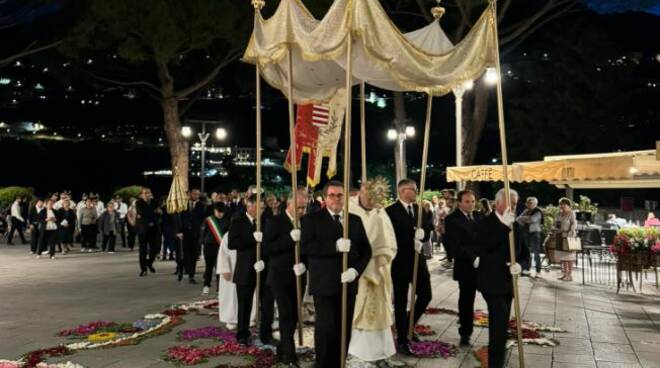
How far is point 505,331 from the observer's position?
20.0ft

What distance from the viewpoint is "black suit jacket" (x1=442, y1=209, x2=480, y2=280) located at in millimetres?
7411

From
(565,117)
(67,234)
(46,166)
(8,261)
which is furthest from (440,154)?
(8,261)

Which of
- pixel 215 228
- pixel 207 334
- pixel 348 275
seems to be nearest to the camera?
pixel 348 275

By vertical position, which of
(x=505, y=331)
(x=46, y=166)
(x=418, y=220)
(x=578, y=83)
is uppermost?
(x=578, y=83)

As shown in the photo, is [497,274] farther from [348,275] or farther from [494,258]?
[348,275]

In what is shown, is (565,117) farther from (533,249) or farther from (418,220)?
(418,220)

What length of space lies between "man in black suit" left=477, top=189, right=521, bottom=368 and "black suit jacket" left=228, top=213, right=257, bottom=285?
109 inches

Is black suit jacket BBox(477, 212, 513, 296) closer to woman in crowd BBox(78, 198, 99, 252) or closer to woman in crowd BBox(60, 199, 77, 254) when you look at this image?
woman in crowd BBox(60, 199, 77, 254)

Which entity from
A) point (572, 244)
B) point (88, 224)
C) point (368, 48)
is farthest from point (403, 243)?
point (88, 224)

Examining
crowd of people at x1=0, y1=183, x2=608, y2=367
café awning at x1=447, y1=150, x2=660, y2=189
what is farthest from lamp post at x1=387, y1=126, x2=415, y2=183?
crowd of people at x1=0, y1=183, x2=608, y2=367

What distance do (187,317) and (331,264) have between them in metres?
4.24

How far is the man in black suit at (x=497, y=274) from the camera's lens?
6.11 m

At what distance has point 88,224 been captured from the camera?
19.9m

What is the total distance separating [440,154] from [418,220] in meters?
38.1
